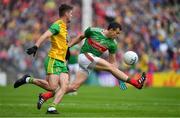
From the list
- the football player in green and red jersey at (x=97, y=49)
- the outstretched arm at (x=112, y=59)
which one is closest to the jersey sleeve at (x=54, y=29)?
the football player in green and red jersey at (x=97, y=49)

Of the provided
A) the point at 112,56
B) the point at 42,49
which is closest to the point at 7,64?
the point at 42,49

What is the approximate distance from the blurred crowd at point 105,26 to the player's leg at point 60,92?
18.1 meters

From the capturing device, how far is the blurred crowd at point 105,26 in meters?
32.7

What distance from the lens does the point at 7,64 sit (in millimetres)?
32406

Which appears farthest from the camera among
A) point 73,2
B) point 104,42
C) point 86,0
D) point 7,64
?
point 73,2

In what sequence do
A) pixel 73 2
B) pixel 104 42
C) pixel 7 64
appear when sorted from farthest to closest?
1. pixel 73 2
2. pixel 7 64
3. pixel 104 42

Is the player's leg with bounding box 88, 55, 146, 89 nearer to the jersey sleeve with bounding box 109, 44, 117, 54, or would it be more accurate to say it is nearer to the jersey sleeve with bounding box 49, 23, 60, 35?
the jersey sleeve with bounding box 109, 44, 117, 54

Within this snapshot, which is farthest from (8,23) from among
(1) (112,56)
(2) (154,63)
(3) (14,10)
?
(1) (112,56)

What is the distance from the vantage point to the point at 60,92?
45.5ft

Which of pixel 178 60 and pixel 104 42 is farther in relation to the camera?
pixel 178 60

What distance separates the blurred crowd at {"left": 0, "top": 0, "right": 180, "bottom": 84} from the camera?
107 feet

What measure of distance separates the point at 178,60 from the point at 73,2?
6.16 metres

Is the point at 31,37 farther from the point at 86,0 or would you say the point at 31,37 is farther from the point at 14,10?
the point at 86,0

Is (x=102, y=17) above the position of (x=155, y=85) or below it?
above
